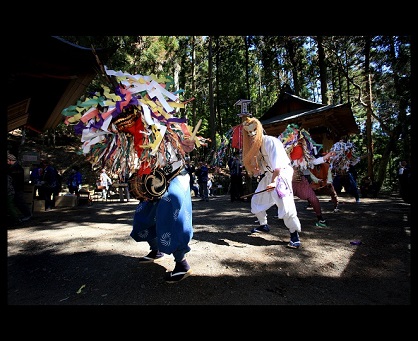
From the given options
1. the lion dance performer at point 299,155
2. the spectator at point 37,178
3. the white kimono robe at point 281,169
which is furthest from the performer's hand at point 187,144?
the spectator at point 37,178

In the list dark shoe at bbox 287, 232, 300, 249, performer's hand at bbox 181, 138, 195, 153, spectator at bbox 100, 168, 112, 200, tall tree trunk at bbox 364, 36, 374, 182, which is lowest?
dark shoe at bbox 287, 232, 300, 249

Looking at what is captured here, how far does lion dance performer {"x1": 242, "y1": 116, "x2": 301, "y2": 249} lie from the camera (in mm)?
4066

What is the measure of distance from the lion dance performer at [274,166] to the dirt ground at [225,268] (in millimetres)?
507

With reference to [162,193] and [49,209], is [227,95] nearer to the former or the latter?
[49,209]

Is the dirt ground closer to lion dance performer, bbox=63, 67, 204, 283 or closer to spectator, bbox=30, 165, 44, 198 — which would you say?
lion dance performer, bbox=63, 67, 204, 283

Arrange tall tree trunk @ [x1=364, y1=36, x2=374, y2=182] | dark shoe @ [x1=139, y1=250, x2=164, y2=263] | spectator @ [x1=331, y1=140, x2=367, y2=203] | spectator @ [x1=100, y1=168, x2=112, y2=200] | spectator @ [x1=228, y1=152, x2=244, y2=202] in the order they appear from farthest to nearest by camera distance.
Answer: tall tree trunk @ [x1=364, y1=36, x2=374, y2=182]
spectator @ [x1=100, y1=168, x2=112, y2=200]
spectator @ [x1=228, y1=152, x2=244, y2=202]
spectator @ [x1=331, y1=140, x2=367, y2=203]
dark shoe @ [x1=139, y1=250, x2=164, y2=263]

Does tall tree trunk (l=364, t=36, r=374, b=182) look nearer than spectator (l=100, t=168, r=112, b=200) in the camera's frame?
No

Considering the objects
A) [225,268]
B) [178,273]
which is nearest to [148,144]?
[178,273]

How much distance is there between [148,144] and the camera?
2725mm

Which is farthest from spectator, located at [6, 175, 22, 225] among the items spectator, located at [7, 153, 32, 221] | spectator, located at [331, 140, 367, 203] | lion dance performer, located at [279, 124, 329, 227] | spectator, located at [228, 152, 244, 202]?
spectator, located at [331, 140, 367, 203]

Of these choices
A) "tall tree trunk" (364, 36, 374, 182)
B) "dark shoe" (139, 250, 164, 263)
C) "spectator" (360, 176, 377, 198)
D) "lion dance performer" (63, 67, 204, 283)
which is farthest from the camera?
"tall tree trunk" (364, 36, 374, 182)

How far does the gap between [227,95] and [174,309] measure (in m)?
27.9

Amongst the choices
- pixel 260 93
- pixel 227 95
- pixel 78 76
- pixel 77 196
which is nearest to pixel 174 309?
pixel 78 76

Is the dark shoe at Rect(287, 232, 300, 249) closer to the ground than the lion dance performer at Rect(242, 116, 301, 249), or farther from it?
closer to the ground
